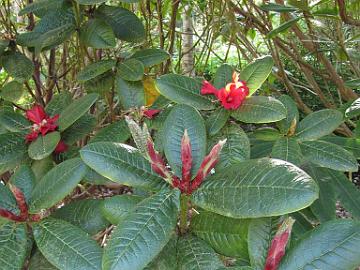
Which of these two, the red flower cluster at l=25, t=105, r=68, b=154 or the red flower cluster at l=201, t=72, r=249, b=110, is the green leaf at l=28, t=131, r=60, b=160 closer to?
the red flower cluster at l=25, t=105, r=68, b=154

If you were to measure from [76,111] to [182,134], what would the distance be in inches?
10.0

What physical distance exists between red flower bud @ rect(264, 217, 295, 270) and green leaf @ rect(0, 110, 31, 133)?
594 mm

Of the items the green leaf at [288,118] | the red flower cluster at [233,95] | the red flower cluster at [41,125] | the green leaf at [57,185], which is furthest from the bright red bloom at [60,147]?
the green leaf at [288,118]

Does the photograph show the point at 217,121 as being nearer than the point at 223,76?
Yes

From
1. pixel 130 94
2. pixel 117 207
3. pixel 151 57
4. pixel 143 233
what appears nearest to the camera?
pixel 143 233

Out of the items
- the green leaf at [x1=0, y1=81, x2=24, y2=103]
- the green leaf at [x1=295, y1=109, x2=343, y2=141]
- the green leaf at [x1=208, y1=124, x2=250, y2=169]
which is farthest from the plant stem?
the green leaf at [x1=0, y1=81, x2=24, y2=103]

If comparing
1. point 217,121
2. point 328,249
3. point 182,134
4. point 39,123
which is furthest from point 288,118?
point 39,123

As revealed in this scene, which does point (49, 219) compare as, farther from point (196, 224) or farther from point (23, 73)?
point (23, 73)

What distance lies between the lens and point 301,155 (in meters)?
0.85

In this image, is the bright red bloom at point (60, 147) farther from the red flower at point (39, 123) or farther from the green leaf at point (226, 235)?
the green leaf at point (226, 235)

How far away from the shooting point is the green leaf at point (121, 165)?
0.70 metres

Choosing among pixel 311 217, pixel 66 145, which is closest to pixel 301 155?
pixel 311 217

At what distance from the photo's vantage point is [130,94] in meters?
1.06

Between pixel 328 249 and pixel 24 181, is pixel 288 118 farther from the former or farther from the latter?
pixel 24 181
